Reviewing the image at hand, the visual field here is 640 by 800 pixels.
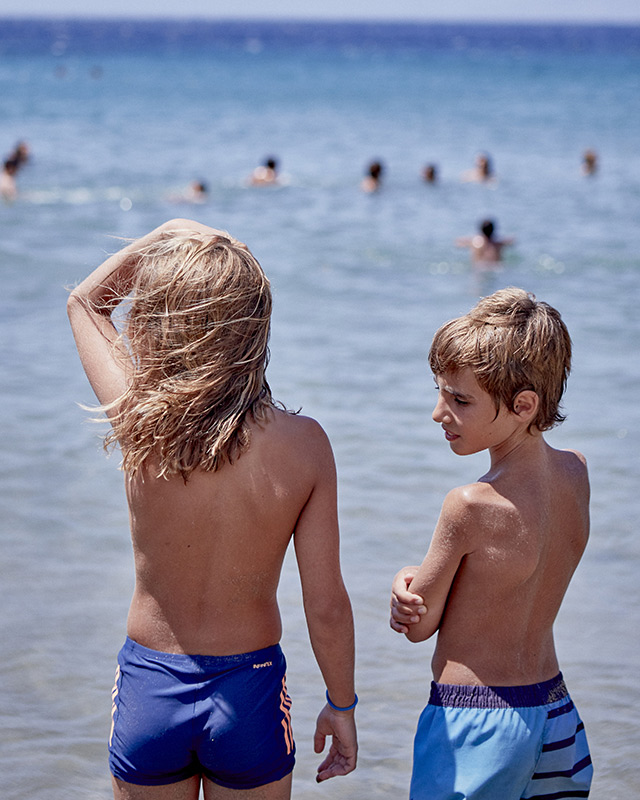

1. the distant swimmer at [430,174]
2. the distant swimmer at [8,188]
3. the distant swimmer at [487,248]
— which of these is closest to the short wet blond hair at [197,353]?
the distant swimmer at [487,248]

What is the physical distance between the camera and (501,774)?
2.10m

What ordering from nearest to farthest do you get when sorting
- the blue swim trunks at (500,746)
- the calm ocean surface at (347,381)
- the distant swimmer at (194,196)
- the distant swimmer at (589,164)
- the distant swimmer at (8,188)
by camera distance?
1. the blue swim trunks at (500,746)
2. the calm ocean surface at (347,381)
3. the distant swimmer at (8,188)
4. the distant swimmer at (194,196)
5. the distant swimmer at (589,164)

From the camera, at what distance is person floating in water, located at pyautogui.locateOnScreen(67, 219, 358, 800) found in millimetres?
2012

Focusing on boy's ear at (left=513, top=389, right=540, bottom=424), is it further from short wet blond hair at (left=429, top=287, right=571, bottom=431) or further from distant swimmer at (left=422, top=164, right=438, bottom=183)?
distant swimmer at (left=422, top=164, right=438, bottom=183)

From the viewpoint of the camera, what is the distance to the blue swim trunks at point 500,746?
2.11m

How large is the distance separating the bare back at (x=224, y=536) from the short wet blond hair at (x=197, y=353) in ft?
0.16

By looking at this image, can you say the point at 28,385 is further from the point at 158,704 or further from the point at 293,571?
the point at 158,704

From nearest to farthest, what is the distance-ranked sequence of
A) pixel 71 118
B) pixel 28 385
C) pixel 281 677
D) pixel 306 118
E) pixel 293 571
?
1. pixel 281 677
2. pixel 293 571
3. pixel 28 385
4. pixel 71 118
5. pixel 306 118

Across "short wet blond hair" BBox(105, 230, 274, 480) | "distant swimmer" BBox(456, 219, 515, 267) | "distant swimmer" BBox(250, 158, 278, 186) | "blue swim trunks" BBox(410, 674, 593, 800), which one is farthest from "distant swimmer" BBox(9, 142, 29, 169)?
"blue swim trunks" BBox(410, 674, 593, 800)

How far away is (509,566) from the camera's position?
2.13 m

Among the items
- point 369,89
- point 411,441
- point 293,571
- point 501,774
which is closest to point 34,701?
point 293,571

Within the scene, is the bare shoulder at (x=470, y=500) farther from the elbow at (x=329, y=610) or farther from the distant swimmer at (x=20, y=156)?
the distant swimmer at (x=20, y=156)

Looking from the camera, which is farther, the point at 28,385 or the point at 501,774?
the point at 28,385

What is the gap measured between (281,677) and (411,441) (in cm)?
382
